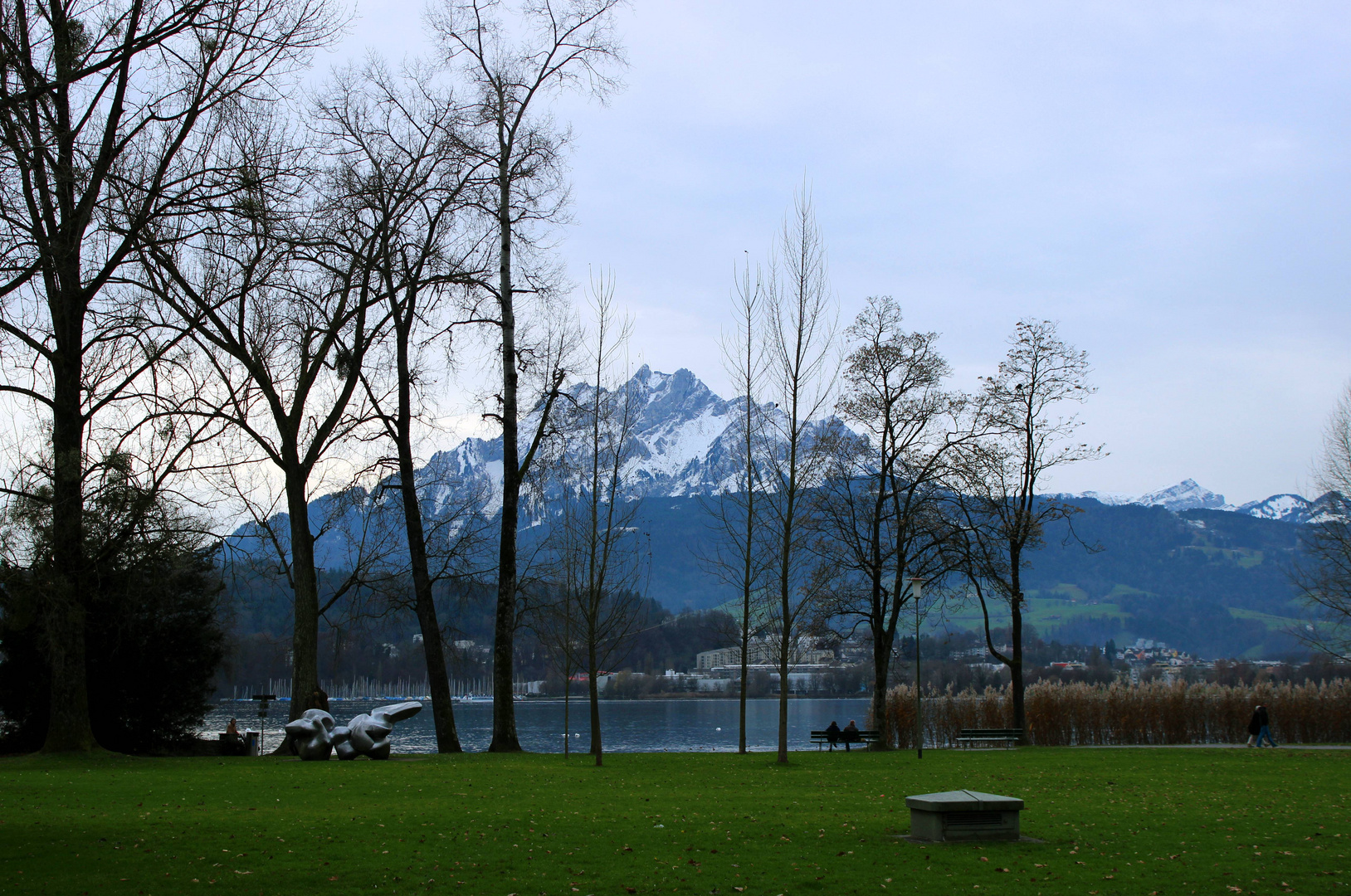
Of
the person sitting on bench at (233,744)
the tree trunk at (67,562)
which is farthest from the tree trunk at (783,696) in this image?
the person sitting on bench at (233,744)

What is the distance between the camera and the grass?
823cm

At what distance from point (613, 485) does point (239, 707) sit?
291ft

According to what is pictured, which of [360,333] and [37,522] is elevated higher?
[360,333]

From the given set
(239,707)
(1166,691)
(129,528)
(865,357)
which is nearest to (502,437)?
(129,528)

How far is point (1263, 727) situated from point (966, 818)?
82.4 ft

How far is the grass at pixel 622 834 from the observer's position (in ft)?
27.0

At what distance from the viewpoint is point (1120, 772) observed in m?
19.2

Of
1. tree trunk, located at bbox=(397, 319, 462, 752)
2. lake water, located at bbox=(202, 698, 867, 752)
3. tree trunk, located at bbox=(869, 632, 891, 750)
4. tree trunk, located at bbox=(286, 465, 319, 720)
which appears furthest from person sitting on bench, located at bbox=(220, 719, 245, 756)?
tree trunk, located at bbox=(869, 632, 891, 750)

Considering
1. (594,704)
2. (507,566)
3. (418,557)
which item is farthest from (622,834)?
(418,557)

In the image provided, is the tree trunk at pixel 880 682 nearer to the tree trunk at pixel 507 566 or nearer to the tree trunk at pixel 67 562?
the tree trunk at pixel 507 566

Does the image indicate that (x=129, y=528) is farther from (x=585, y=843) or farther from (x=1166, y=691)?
(x=1166, y=691)

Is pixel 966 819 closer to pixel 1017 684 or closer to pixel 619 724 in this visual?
pixel 1017 684

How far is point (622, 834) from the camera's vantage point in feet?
34.6

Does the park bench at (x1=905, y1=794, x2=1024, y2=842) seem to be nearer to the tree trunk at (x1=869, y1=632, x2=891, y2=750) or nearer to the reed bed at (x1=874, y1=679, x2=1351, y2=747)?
the tree trunk at (x1=869, y1=632, x2=891, y2=750)
